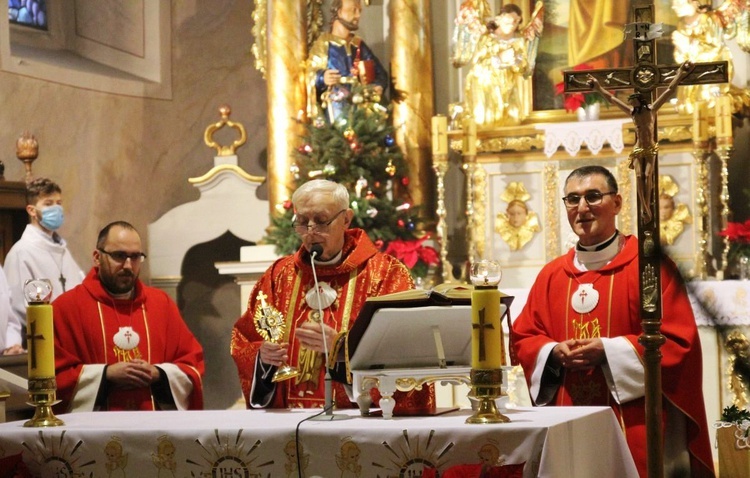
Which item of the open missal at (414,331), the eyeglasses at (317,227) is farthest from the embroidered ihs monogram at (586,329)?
the open missal at (414,331)

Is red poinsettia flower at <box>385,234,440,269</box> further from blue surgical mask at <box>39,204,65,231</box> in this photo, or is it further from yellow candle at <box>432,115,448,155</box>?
blue surgical mask at <box>39,204,65,231</box>

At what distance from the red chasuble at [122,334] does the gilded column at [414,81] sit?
4.19 metres

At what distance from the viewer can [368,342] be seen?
12.5 feet

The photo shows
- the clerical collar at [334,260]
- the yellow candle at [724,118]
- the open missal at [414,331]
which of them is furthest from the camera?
the yellow candle at [724,118]

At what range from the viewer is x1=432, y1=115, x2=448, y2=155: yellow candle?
29.1 ft

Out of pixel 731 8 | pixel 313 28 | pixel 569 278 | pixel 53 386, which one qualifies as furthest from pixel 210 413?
pixel 313 28

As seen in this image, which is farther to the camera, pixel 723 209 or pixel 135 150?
pixel 135 150

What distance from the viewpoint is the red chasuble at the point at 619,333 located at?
15.3ft

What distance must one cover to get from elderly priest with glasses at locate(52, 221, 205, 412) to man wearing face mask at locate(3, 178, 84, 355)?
2264 mm

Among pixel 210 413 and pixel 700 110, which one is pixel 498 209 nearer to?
pixel 700 110

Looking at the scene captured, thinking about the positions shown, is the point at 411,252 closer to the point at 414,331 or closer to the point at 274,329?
the point at 274,329

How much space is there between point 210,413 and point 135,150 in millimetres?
7325

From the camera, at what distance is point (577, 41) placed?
953 cm

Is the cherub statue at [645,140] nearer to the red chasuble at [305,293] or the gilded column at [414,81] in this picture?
the red chasuble at [305,293]
